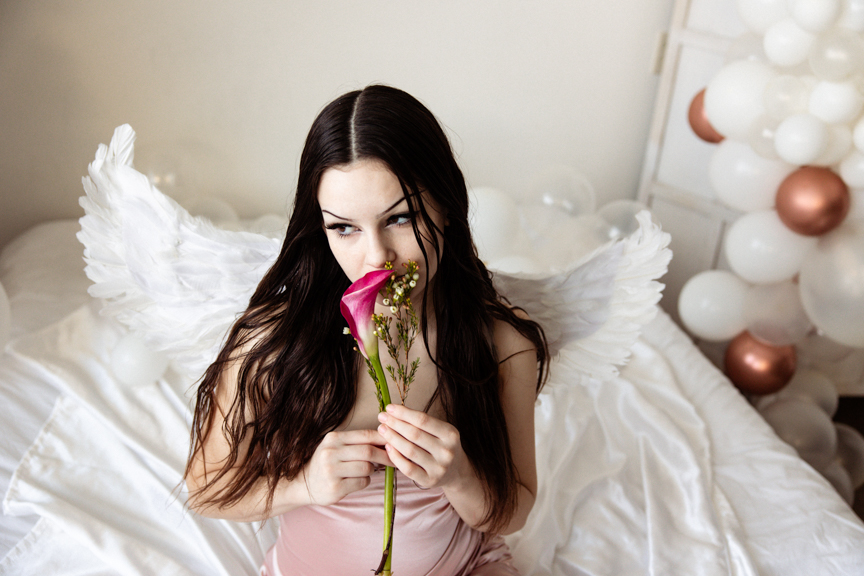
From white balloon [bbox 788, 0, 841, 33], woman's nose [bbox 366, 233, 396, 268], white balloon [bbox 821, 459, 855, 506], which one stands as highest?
white balloon [bbox 788, 0, 841, 33]

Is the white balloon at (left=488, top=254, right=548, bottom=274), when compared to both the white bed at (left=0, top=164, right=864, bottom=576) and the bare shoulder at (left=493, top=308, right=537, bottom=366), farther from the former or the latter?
the bare shoulder at (left=493, top=308, right=537, bottom=366)

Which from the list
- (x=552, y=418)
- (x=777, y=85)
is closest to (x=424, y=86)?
(x=777, y=85)

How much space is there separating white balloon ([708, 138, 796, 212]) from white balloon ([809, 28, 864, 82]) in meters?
0.33

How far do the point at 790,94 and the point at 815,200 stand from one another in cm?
32

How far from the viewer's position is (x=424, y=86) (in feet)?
8.02

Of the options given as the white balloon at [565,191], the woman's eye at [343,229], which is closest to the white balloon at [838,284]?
the white balloon at [565,191]

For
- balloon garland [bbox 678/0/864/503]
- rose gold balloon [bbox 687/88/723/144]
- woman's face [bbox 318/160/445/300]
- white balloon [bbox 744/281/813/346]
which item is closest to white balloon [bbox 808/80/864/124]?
balloon garland [bbox 678/0/864/503]

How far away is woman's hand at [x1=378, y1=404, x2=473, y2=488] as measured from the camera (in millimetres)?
839

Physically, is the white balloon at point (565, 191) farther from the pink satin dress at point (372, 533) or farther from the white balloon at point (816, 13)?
the pink satin dress at point (372, 533)

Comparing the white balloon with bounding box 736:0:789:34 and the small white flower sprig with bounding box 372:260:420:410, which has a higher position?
the white balloon with bounding box 736:0:789:34

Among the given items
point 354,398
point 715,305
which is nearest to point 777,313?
point 715,305

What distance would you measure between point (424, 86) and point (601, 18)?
77cm

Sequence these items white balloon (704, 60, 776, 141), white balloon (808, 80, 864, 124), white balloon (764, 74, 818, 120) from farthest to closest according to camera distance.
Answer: white balloon (704, 60, 776, 141) → white balloon (764, 74, 818, 120) → white balloon (808, 80, 864, 124)

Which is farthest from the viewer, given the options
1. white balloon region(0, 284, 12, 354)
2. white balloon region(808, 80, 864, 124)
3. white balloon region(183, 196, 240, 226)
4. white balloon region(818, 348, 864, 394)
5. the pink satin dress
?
white balloon region(818, 348, 864, 394)
